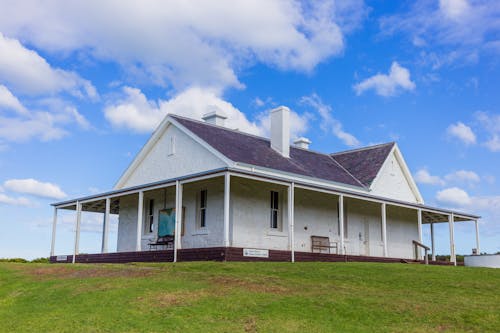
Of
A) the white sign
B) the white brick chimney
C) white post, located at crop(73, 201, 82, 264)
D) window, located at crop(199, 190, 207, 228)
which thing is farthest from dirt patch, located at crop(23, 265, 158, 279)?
the white brick chimney

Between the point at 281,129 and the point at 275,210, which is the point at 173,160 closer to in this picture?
the point at 275,210

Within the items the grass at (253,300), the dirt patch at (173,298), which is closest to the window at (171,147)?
the grass at (253,300)

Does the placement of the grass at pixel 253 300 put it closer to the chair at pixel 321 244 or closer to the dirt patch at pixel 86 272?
the dirt patch at pixel 86 272

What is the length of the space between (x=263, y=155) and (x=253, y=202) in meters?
3.24

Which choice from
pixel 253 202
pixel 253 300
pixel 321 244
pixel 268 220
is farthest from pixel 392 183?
pixel 253 300

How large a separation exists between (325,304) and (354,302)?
677 mm

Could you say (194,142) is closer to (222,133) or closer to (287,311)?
(222,133)

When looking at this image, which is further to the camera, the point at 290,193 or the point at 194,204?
the point at 194,204

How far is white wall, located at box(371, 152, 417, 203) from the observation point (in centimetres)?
3055

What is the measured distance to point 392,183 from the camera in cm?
3150

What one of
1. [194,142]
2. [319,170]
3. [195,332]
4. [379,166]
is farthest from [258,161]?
[195,332]

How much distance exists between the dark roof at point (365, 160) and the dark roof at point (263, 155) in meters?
0.11

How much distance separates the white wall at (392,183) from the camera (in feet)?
100

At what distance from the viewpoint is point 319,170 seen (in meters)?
28.8
